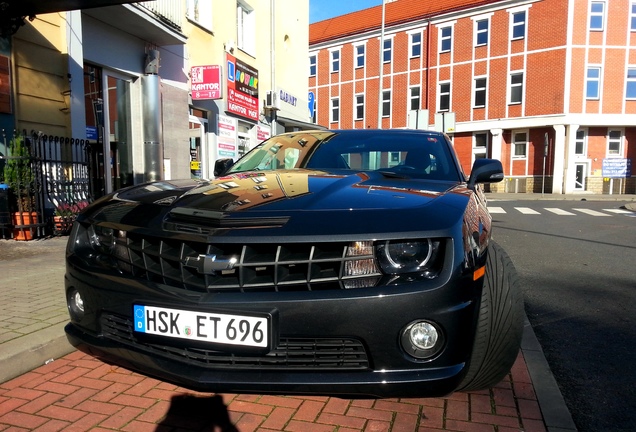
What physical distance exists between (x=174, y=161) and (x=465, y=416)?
34.5ft

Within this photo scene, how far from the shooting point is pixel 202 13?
12.3 metres

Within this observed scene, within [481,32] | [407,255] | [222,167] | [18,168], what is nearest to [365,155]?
[222,167]

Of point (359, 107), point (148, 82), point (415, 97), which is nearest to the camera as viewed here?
point (148, 82)

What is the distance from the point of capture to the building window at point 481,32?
3152 centimetres

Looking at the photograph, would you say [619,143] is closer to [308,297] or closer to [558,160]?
[558,160]

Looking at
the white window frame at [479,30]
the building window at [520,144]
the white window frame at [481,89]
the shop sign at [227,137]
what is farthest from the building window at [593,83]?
the shop sign at [227,137]

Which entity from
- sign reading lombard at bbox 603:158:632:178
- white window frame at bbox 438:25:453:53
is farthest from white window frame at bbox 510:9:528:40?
sign reading lombard at bbox 603:158:632:178

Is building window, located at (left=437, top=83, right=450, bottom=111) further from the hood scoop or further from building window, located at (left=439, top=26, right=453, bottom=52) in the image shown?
the hood scoop

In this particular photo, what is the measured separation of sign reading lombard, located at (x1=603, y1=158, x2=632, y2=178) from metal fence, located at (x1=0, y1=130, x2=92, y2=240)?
2998cm

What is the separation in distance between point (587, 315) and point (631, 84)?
101 ft

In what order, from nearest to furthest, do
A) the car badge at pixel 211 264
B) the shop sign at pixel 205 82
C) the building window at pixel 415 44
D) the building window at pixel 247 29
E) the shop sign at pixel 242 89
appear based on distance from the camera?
the car badge at pixel 211 264, the shop sign at pixel 205 82, the shop sign at pixel 242 89, the building window at pixel 247 29, the building window at pixel 415 44

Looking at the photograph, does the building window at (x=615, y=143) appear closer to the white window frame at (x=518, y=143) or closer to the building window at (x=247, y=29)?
the white window frame at (x=518, y=143)

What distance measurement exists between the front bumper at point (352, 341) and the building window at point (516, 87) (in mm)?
31753

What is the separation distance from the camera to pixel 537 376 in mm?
2811
